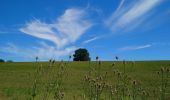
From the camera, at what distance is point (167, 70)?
6.52 meters

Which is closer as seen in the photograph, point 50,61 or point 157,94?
point 50,61

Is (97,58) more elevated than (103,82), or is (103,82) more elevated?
(97,58)

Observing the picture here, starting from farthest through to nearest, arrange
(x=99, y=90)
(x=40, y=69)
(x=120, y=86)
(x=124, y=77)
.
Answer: (x=120, y=86)
(x=124, y=77)
(x=40, y=69)
(x=99, y=90)

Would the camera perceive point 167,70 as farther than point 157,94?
No

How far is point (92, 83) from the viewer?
7270mm

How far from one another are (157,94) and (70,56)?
3.13 m

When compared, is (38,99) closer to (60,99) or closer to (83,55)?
(60,99)

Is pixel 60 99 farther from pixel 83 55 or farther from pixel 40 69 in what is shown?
pixel 83 55

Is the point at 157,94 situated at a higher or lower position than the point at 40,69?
lower

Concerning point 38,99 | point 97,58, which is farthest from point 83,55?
point 97,58

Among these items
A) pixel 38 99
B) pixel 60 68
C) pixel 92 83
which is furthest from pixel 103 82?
pixel 38 99

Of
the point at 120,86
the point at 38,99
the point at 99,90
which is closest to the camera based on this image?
the point at 99,90

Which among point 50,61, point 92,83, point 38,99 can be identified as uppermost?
point 50,61

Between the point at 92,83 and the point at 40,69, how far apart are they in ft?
3.76
